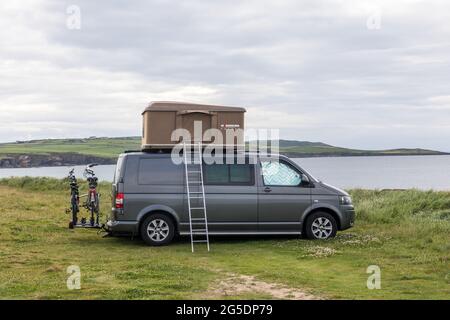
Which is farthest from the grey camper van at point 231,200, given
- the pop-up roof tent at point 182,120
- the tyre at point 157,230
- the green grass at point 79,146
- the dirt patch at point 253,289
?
the green grass at point 79,146

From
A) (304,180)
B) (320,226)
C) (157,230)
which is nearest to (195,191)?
(157,230)

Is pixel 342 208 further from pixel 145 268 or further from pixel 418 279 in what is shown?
pixel 145 268

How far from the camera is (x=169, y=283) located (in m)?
8.96

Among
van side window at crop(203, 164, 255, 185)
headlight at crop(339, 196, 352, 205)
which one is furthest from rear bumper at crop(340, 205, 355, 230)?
van side window at crop(203, 164, 255, 185)

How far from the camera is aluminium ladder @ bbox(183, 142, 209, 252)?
13375 mm

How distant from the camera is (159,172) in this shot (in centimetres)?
1343

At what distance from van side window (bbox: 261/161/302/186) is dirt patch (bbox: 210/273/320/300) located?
4538 mm

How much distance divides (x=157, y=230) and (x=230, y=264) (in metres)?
2.88

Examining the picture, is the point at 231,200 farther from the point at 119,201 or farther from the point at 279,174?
the point at 119,201

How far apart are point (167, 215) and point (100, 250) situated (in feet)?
5.34

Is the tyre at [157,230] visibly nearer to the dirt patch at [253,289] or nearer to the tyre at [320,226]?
the tyre at [320,226]

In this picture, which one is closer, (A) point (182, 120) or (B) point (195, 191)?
(B) point (195, 191)

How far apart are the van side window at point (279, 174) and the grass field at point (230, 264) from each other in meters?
1.32
